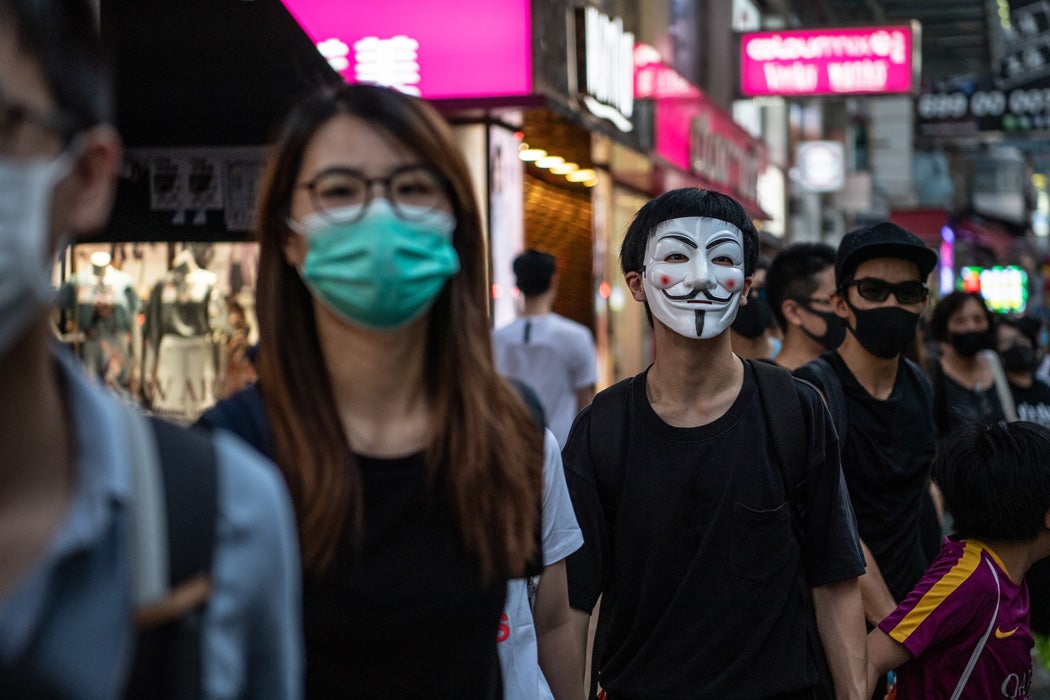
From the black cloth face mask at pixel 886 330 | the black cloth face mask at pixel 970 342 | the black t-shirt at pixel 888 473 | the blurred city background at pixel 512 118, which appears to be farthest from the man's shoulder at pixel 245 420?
the black cloth face mask at pixel 970 342

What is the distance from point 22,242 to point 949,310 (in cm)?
776

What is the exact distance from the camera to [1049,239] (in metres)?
80.7

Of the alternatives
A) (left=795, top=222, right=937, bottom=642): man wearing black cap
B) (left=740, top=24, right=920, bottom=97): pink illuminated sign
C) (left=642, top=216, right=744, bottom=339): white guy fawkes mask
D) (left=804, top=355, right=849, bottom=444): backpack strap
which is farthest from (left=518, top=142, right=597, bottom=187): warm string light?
(left=642, top=216, right=744, bottom=339): white guy fawkes mask

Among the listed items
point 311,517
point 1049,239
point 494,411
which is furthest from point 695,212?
point 1049,239

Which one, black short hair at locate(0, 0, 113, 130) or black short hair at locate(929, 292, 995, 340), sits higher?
black short hair at locate(0, 0, 113, 130)

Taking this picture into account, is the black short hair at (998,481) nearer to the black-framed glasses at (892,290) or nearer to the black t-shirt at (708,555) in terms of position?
the black t-shirt at (708,555)

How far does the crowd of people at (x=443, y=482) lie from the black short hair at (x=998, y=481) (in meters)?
0.01

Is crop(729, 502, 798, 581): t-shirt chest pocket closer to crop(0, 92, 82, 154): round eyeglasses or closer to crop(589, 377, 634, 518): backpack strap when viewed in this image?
crop(589, 377, 634, 518): backpack strap

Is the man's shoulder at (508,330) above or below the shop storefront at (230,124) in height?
below

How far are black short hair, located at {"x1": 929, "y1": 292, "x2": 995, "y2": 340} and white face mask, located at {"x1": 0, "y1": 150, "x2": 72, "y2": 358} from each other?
754cm

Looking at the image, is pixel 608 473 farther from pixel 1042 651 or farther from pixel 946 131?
pixel 946 131

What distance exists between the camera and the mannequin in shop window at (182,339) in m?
7.80

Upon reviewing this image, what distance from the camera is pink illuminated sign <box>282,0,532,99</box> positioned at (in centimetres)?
1036

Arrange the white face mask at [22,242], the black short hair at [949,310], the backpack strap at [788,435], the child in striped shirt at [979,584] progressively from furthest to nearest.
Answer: the black short hair at [949,310]
the child in striped shirt at [979,584]
the backpack strap at [788,435]
the white face mask at [22,242]
